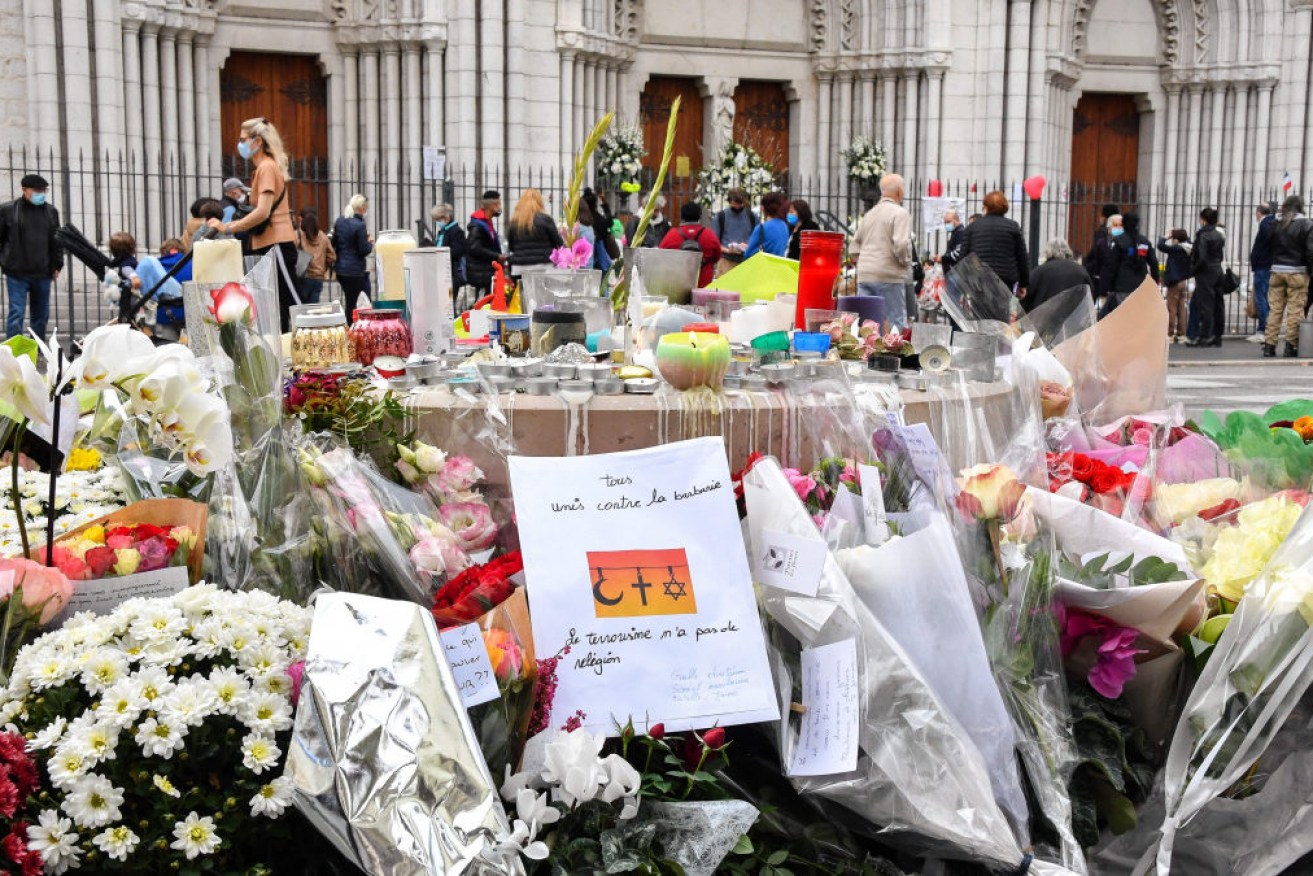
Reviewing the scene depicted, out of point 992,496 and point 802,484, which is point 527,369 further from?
point 992,496

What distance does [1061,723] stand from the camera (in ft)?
9.37

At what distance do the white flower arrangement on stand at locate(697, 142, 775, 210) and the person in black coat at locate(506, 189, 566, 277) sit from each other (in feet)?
19.7

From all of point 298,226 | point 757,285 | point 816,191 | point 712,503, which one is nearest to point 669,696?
point 712,503

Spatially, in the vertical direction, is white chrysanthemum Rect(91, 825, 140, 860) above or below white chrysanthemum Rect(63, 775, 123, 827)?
below

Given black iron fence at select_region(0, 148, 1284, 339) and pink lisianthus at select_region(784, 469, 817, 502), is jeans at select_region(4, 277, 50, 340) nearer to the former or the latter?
black iron fence at select_region(0, 148, 1284, 339)

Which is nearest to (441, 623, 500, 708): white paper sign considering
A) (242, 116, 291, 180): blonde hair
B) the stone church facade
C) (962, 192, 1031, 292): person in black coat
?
(242, 116, 291, 180): blonde hair

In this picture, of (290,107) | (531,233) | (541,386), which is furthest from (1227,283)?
(541,386)

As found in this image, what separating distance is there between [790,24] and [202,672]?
17.5 m

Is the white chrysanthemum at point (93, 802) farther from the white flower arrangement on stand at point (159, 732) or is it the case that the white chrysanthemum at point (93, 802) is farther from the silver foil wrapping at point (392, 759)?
the silver foil wrapping at point (392, 759)

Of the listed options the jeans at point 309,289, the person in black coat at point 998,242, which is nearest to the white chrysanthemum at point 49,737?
the jeans at point 309,289

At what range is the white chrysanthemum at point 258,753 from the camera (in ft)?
7.57

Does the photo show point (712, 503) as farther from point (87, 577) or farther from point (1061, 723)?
point (87, 577)

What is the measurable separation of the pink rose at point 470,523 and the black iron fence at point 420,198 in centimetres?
858

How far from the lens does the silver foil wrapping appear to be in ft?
7.09
